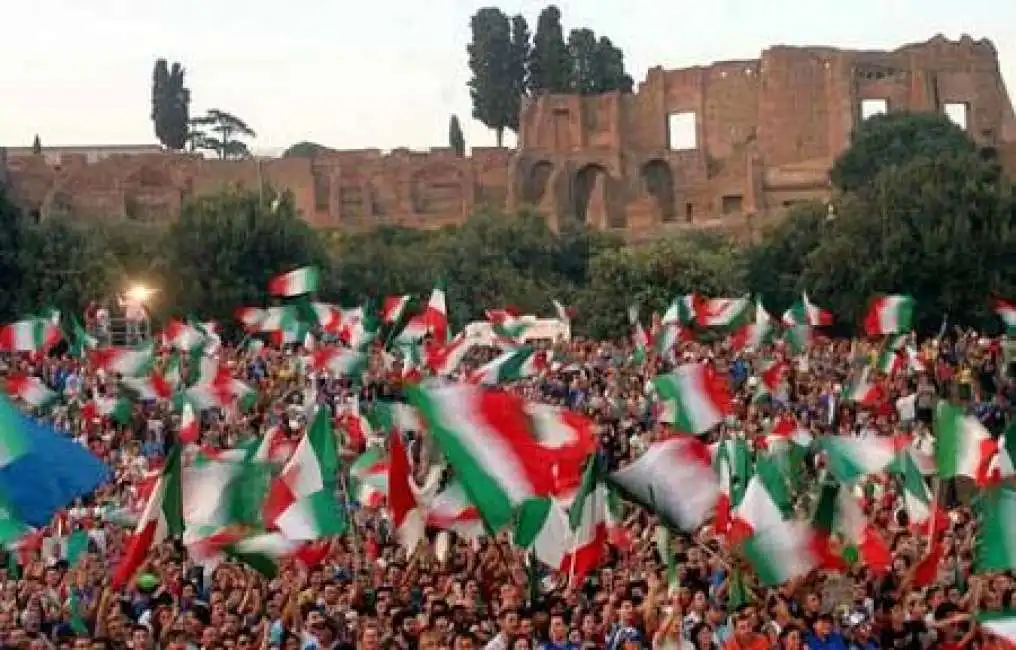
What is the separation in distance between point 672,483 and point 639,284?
150ft

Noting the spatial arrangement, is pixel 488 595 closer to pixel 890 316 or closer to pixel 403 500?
pixel 403 500

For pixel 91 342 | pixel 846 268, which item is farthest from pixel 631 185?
pixel 91 342

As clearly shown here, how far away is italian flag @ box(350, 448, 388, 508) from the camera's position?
64.0 ft

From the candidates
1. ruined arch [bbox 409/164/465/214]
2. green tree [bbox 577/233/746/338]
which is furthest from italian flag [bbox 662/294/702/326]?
ruined arch [bbox 409/164/465/214]

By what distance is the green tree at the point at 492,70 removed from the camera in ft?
328

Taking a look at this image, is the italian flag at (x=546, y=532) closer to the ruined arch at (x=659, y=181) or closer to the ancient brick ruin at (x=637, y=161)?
the ancient brick ruin at (x=637, y=161)

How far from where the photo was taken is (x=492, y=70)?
101m

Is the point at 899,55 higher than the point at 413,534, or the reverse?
the point at 899,55

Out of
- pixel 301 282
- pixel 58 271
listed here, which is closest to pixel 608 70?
pixel 58 271

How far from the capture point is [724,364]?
112ft

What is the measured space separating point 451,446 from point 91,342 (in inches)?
960

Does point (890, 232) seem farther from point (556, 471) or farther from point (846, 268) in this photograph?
point (556, 471)

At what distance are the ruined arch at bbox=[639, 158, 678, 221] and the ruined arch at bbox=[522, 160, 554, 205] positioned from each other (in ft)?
13.9

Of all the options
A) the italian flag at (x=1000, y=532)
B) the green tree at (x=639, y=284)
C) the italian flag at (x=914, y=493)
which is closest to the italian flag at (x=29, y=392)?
the italian flag at (x=914, y=493)
